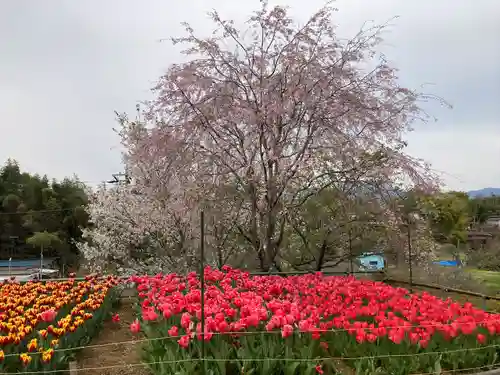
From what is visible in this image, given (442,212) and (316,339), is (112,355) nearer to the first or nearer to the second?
(316,339)

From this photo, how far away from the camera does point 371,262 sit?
12.6 metres

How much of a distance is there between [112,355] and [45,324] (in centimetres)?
84

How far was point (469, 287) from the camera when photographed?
1059 centimetres

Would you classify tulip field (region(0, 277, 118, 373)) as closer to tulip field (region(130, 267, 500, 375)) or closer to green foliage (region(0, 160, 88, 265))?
tulip field (region(130, 267, 500, 375))

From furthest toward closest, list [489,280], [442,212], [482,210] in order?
[482,210] < [489,280] < [442,212]

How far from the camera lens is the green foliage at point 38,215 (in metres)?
33.3

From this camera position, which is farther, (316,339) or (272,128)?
(272,128)

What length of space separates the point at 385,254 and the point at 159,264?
4.95m

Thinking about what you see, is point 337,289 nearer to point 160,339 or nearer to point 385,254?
point 160,339

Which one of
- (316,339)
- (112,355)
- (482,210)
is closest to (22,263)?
(112,355)

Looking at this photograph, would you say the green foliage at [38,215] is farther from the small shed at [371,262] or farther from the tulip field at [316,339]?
the tulip field at [316,339]

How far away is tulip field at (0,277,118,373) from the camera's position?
176 inches

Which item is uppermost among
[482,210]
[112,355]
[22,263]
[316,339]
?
[482,210]

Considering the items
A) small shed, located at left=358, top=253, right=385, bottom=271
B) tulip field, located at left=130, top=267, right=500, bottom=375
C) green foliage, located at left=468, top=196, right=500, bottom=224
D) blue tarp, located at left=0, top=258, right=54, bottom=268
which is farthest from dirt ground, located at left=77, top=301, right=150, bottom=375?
green foliage, located at left=468, top=196, right=500, bottom=224
